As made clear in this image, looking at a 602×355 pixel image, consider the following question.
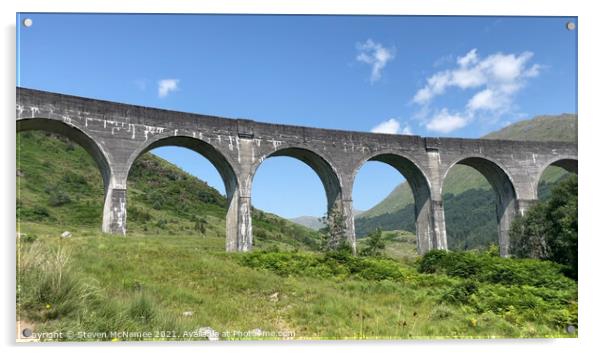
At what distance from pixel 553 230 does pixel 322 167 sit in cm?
1122

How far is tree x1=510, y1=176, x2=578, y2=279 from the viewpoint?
566 inches

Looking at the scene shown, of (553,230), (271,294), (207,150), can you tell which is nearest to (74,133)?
(207,150)

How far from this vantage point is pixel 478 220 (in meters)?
79.1

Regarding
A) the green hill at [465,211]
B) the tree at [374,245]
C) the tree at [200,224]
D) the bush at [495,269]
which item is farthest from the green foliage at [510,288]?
the green hill at [465,211]

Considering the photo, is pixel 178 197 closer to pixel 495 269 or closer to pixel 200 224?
pixel 200 224

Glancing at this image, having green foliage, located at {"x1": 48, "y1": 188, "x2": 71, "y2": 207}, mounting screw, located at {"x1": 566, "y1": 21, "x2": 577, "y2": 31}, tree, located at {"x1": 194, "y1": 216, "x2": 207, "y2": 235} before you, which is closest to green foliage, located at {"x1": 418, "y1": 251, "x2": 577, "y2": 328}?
mounting screw, located at {"x1": 566, "y1": 21, "x2": 577, "y2": 31}

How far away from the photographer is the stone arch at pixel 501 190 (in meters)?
26.2

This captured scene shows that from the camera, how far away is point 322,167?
79.8 ft

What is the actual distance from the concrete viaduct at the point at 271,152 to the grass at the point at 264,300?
17.1ft

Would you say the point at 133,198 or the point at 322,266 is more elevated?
the point at 133,198

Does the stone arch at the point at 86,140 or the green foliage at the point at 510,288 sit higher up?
the stone arch at the point at 86,140

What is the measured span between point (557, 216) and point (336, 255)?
25.4 ft

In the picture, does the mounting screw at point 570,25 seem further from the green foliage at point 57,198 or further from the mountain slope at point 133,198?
the green foliage at point 57,198

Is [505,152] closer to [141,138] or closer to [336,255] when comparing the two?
[336,255]
